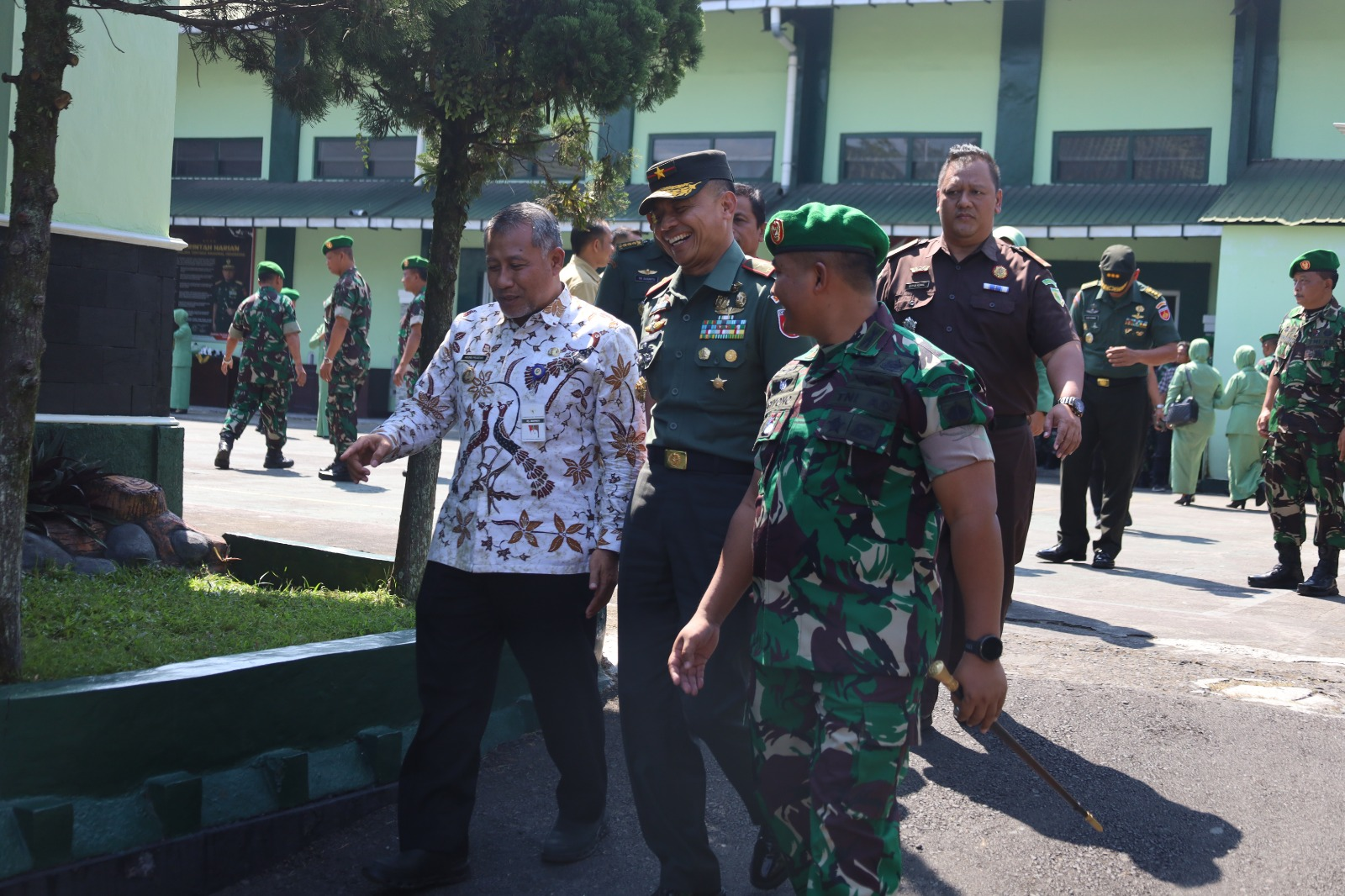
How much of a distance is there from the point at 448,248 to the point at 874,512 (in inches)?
129

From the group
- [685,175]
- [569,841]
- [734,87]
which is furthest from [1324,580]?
[734,87]

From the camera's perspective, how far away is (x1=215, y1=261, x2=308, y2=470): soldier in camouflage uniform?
13125 millimetres

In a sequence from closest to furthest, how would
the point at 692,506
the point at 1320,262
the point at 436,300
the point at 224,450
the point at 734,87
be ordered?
the point at 692,506 → the point at 436,300 → the point at 1320,262 → the point at 224,450 → the point at 734,87

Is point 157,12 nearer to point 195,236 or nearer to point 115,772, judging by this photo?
point 115,772

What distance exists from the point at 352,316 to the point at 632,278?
819 centimetres

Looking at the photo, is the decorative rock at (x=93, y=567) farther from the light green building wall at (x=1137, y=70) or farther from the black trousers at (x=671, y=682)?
the light green building wall at (x=1137, y=70)

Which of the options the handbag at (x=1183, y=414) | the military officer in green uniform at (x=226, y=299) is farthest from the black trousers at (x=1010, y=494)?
the military officer in green uniform at (x=226, y=299)

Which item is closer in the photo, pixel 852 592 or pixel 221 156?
pixel 852 592

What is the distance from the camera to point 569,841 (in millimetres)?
3895

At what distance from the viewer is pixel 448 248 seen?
565 cm

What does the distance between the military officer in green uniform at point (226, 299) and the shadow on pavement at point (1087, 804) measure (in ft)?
75.8

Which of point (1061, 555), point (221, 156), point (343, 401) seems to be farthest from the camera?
point (221, 156)

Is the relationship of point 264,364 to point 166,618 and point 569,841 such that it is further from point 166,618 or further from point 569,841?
point 569,841

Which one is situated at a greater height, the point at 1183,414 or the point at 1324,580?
the point at 1183,414
